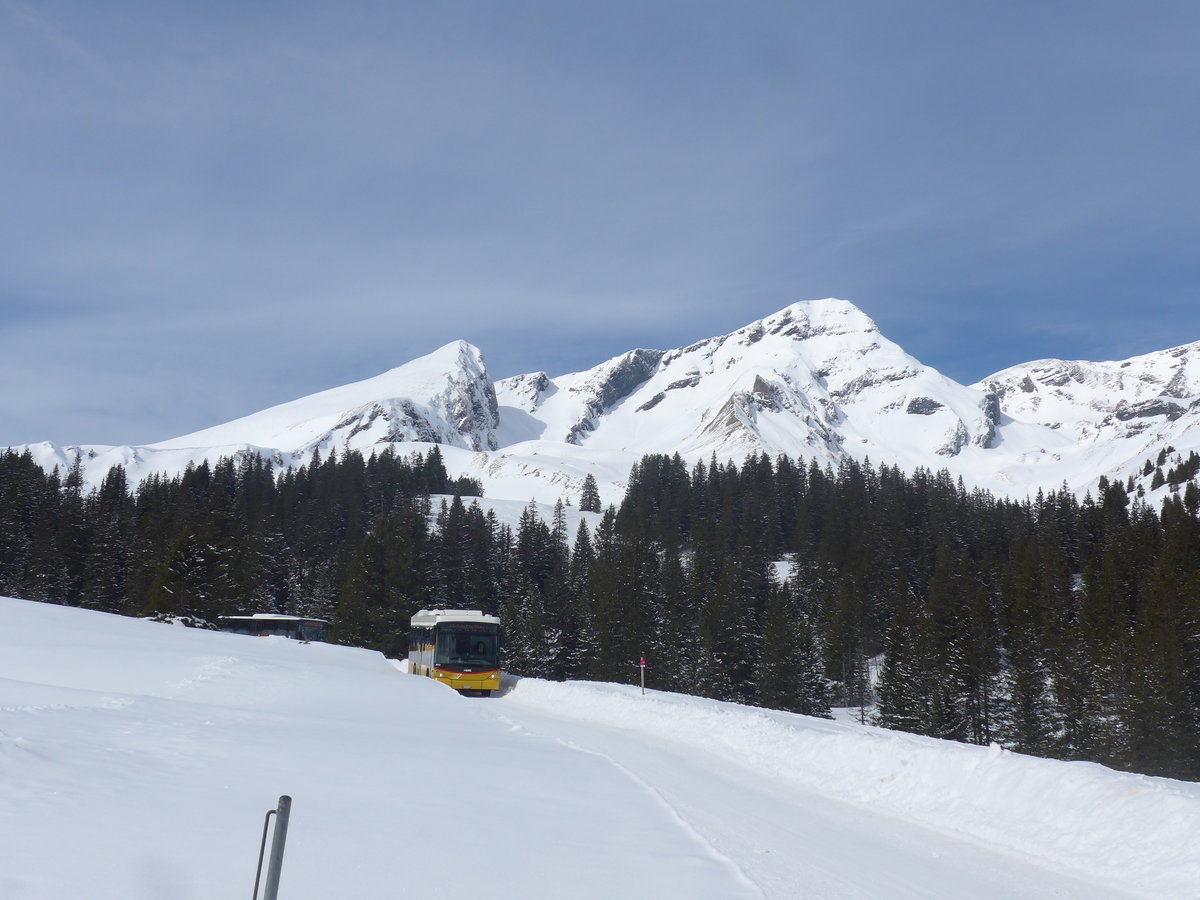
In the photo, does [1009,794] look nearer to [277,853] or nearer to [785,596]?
[277,853]

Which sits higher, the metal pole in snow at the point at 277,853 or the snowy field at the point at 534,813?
the metal pole in snow at the point at 277,853

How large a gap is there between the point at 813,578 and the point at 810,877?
9414 centimetres

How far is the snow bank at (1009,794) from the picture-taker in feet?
32.1

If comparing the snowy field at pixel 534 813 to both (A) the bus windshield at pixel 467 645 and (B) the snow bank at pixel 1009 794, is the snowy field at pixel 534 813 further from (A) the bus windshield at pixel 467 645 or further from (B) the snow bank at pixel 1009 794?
(A) the bus windshield at pixel 467 645

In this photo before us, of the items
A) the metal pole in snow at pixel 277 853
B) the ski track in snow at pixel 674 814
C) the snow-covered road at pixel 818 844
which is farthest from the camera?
the snow-covered road at pixel 818 844

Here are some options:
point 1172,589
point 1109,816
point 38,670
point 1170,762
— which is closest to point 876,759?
point 1109,816

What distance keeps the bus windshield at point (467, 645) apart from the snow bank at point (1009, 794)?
19.3 m

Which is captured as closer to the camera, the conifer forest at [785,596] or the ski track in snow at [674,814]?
the ski track in snow at [674,814]

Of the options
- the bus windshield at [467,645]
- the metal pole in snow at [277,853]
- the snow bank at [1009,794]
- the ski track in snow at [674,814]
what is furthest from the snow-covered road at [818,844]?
the bus windshield at [467,645]

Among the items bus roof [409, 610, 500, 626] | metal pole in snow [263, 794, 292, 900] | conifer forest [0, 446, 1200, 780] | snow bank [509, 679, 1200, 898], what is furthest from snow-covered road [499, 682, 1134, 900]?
conifer forest [0, 446, 1200, 780]

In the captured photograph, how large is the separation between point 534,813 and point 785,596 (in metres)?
75.1

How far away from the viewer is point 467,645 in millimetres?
38188

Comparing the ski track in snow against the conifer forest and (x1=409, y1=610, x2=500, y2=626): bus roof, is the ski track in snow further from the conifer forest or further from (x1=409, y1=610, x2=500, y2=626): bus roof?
the conifer forest

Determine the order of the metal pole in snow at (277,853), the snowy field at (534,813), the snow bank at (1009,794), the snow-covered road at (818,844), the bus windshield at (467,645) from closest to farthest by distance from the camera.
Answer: the metal pole in snow at (277,853) → the snowy field at (534,813) → the snow-covered road at (818,844) → the snow bank at (1009,794) → the bus windshield at (467,645)
